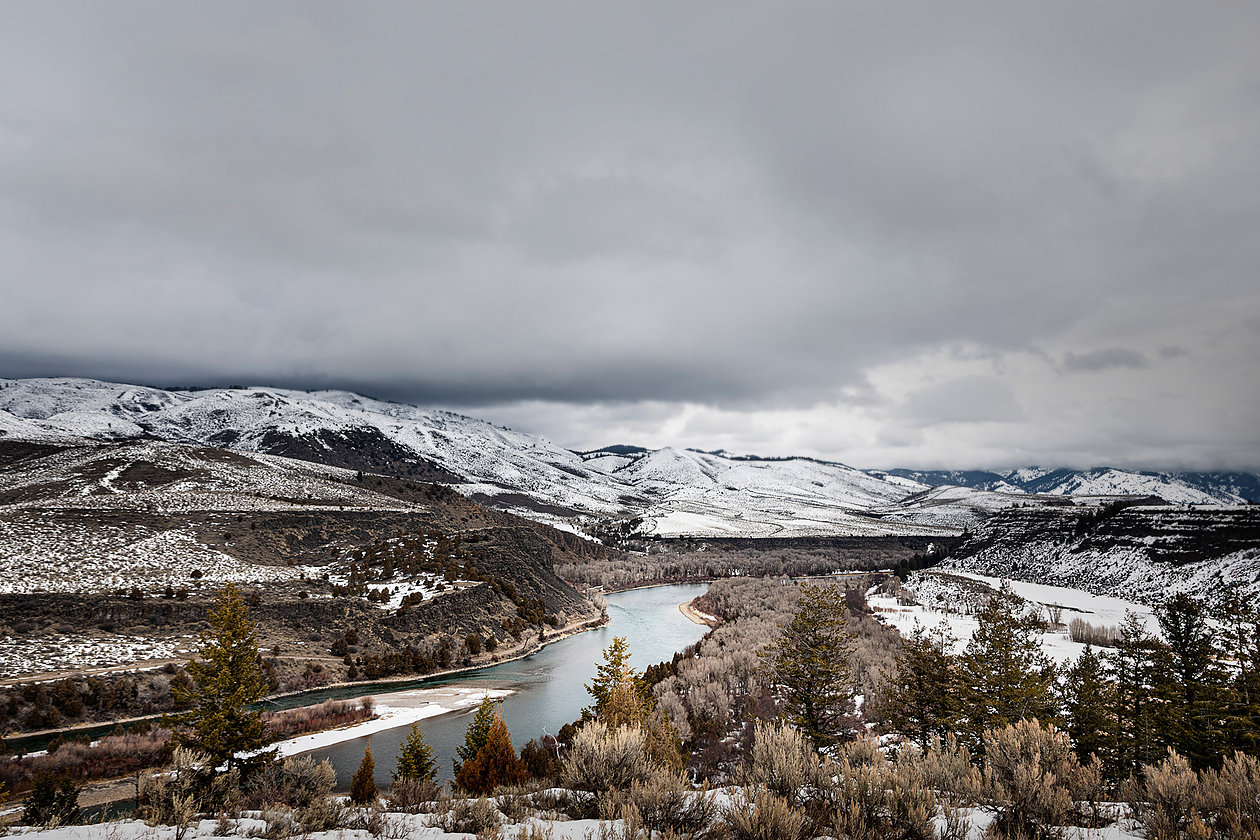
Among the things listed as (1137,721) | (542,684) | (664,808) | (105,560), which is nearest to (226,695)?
(664,808)

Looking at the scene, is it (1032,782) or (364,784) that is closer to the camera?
(1032,782)

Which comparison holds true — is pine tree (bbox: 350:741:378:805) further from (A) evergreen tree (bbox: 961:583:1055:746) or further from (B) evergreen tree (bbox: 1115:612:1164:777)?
(B) evergreen tree (bbox: 1115:612:1164:777)

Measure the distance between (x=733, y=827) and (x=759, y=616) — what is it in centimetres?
6962

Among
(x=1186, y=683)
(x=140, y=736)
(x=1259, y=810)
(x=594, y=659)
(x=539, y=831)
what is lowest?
(x=594, y=659)

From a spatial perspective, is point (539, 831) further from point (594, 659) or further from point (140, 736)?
point (594, 659)

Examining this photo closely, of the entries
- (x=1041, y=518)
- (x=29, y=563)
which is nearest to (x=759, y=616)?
(x=29, y=563)

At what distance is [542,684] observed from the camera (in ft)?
164

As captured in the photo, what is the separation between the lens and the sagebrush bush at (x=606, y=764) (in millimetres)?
11461

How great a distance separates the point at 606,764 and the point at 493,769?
12.5 metres

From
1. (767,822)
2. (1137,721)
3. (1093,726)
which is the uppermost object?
(767,822)

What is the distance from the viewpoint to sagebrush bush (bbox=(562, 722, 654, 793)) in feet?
37.6

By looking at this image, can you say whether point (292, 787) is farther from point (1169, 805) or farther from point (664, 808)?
point (1169, 805)

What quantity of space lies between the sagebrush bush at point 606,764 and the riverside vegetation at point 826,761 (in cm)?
3

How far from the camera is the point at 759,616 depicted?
74062 mm
